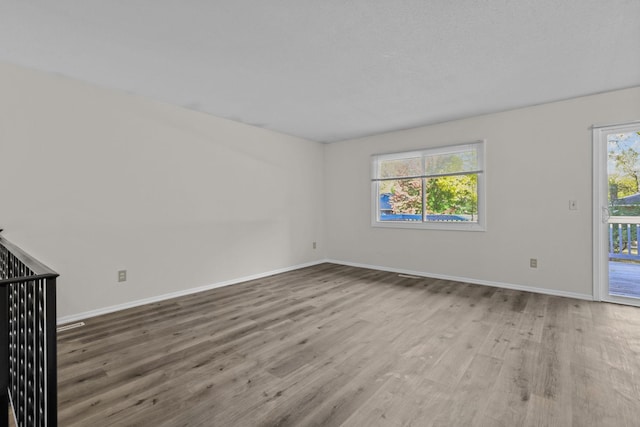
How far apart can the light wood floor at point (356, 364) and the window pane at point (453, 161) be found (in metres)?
1.89

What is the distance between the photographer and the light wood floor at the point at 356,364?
1568 millimetres

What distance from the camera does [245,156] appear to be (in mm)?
4430

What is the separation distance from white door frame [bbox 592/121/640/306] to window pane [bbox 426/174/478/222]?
1249mm

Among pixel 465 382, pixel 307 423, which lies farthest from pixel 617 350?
pixel 307 423

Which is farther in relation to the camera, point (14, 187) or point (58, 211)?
point (58, 211)

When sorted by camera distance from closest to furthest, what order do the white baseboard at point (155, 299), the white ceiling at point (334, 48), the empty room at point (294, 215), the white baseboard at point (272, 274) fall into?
the empty room at point (294, 215), the white ceiling at point (334, 48), the white baseboard at point (155, 299), the white baseboard at point (272, 274)

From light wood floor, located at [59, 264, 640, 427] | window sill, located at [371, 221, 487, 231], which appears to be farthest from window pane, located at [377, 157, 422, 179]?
light wood floor, located at [59, 264, 640, 427]

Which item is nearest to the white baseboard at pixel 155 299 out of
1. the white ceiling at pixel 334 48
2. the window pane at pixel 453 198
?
the white ceiling at pixel 334 48

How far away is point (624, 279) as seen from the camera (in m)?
3.68

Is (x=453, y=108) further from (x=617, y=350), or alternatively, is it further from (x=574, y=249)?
(x=617, y=350)

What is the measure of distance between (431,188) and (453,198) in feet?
1.20

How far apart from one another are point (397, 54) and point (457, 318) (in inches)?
96.9

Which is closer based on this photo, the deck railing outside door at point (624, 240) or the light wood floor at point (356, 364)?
the light wood floor at point (356, 364)

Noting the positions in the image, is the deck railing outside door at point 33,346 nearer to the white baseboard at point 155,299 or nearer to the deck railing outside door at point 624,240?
the white baseboard at point 155,299
